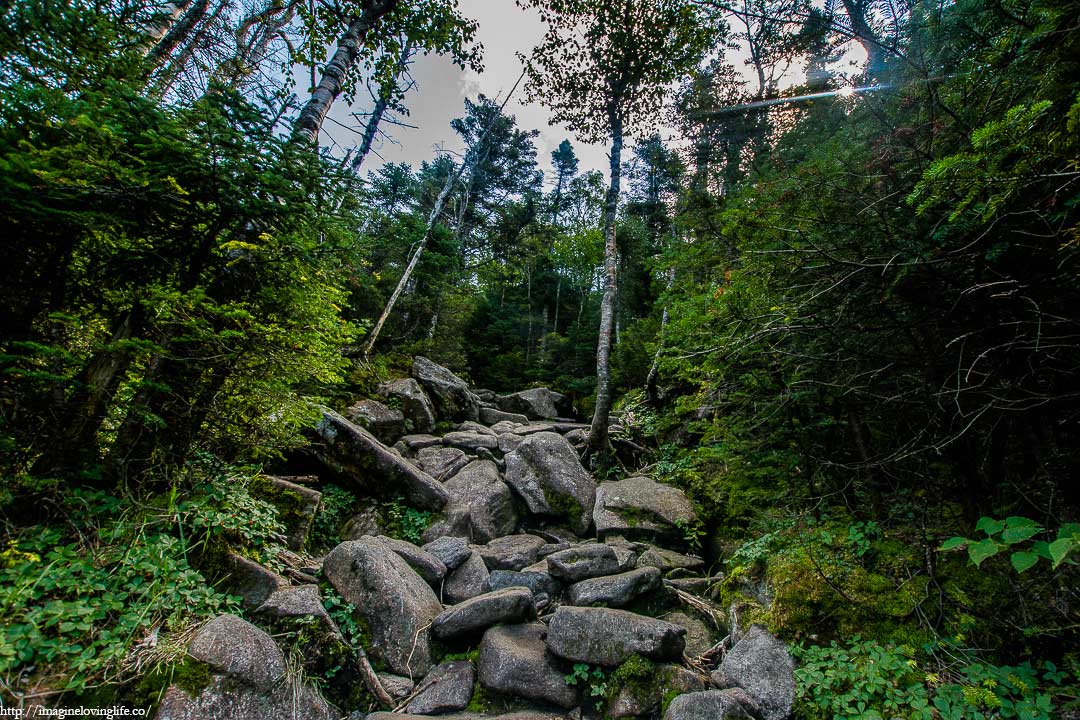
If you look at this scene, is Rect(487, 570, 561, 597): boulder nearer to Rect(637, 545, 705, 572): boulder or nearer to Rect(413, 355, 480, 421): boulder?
Rect(637, 545, 705, 572): boulder

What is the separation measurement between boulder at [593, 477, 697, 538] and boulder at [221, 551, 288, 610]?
4365 millimetres

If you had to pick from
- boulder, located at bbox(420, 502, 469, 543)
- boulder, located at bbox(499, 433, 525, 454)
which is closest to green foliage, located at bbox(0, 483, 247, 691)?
boulder, located at bbox(420, 502, 469, 543)

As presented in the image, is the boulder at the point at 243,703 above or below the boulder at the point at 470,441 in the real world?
below

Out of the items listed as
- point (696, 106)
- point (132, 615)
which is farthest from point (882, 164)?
point (696, 106)

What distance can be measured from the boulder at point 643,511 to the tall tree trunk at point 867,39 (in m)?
5.75

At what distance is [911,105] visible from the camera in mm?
3496

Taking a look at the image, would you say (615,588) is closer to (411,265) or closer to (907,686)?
(907,686)

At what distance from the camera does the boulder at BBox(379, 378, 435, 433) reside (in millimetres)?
10477

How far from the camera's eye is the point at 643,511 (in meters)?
6.04

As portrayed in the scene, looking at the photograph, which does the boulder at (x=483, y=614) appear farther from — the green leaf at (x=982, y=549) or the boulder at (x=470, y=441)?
the boulder at (x=470, y=441)

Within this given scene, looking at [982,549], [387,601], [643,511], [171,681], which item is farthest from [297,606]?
[643,511]

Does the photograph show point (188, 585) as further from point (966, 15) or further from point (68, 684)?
point (966, 15)

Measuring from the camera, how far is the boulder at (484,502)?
260 inches

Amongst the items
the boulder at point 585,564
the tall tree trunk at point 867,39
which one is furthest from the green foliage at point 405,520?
the tall tree trunk at point 867,39
